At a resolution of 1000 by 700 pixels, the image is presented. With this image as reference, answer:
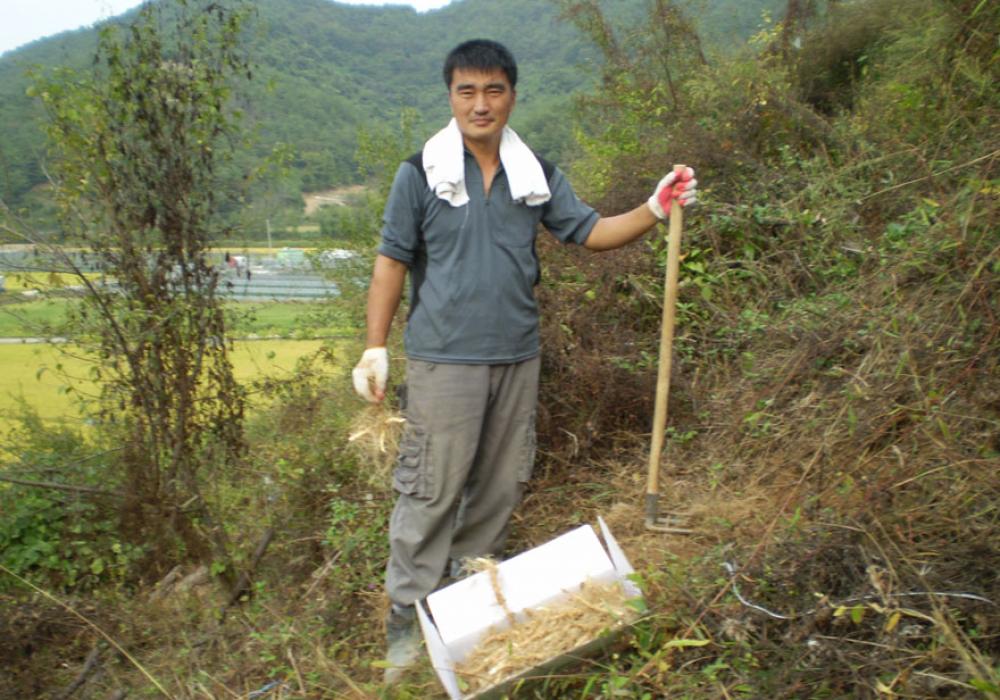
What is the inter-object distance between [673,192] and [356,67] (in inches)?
334

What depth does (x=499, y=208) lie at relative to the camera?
10.3 ft

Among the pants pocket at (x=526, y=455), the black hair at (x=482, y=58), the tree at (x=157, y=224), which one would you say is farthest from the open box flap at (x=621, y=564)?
the tree at (x=157, y=224)

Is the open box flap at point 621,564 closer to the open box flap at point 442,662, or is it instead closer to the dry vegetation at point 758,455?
the dry vegetation at point 758,455

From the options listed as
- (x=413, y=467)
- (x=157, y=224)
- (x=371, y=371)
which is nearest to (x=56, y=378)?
(x=157, y=224)

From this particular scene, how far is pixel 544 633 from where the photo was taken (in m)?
2.75

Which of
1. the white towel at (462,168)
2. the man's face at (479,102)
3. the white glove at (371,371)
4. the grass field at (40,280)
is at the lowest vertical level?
the white glove at (371,371)

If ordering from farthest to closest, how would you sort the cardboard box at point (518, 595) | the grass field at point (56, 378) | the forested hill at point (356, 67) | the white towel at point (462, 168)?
the grass field at point (56, 378)
the forested hill at point (356, 67)
the white towel at point (462, 168)
the cardboard box at point (518, 595)

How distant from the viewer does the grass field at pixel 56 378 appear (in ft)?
15.3

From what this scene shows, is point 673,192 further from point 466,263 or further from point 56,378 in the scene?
point 56,378

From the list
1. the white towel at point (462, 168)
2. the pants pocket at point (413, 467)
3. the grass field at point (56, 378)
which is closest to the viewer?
the white towel at point (462, 168)

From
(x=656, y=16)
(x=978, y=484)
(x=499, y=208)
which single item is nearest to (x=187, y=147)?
(x=499, y=208)

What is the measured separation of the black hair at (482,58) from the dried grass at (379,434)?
130cm

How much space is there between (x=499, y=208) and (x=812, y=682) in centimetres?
184

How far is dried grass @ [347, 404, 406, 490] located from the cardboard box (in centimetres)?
76
